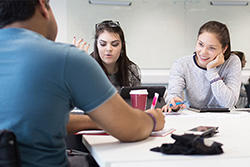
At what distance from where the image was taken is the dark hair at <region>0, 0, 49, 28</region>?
859mm

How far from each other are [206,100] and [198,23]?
2.79 meters

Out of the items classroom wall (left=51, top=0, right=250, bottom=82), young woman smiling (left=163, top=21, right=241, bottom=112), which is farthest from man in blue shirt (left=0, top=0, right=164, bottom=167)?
classroom wall (left=51, top=0, right=250, bottom=82)

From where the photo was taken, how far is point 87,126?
126 cm

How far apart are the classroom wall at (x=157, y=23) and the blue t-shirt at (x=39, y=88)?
395 cm

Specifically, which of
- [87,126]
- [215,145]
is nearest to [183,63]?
[87,126]

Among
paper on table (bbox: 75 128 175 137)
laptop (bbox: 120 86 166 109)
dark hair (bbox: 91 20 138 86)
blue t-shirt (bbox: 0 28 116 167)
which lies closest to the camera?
blue t-shirt (bbox: 0 28 116 167)

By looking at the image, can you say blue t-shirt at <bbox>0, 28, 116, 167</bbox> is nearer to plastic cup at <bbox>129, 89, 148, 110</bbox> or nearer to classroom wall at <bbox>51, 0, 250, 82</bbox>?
plastic cup at <bbox>129, 89, 148, 110</bbox>

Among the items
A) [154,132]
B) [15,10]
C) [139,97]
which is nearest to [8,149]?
[15,10]

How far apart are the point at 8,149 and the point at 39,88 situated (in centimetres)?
18

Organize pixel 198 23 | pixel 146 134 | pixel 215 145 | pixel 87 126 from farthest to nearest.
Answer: pixel 198 23, pixel 87 126, pixel 146 134, pixel 215 145

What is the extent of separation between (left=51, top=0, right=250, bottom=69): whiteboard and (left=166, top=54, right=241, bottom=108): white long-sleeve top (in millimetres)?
2436

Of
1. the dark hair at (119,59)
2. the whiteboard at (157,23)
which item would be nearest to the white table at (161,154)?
the dark hair at (119,59)

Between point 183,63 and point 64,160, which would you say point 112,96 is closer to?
point 64,160

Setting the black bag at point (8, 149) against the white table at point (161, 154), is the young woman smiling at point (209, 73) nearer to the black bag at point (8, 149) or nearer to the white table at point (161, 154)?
the white table at point (161, 154)
